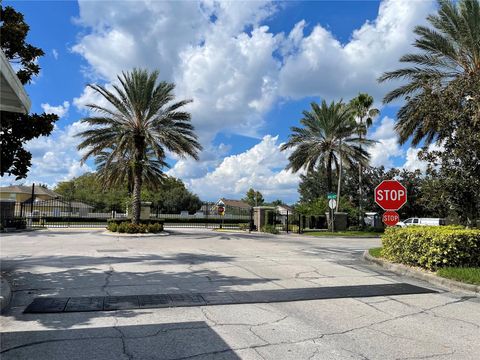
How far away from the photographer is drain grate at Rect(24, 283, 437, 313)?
22.1 feet

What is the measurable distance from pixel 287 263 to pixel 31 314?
24.7ft

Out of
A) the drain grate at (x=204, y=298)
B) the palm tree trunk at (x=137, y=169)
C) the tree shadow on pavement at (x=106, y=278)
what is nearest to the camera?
the tree shadow on pavement at (x=106, y=278)

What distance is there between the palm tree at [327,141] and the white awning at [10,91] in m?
29.6

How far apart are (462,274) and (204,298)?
5.68 metres

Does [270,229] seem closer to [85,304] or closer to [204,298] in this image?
[204,298]

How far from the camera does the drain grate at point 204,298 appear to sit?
6730 millimetres

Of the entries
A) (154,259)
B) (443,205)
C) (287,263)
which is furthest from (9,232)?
(443,205)

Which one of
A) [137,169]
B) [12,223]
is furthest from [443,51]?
[12,223]

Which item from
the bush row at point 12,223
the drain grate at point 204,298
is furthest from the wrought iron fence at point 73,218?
the drain grate at point 204,298

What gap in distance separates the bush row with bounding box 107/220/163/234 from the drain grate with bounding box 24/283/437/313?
17.8 metres

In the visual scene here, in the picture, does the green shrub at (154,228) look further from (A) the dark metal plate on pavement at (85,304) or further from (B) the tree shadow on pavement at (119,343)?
(B) the tree shadow on pavement at (119,343)

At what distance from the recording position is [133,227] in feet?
81.6

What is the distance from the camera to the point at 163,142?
25516 mm

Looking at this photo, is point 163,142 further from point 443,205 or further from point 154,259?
point 443,205
